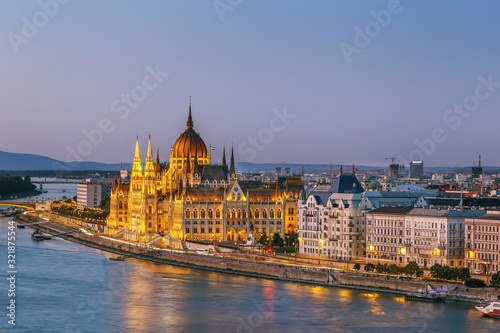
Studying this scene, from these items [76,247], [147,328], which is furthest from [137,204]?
[147,328]

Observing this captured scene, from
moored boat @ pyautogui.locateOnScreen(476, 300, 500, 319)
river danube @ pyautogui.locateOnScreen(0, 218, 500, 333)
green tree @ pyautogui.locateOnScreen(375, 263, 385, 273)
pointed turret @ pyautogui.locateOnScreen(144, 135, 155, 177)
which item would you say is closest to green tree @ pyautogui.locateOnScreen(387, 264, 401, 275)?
green tree @ pyautogui.locateOnScreen(375, 263, 385, 273)

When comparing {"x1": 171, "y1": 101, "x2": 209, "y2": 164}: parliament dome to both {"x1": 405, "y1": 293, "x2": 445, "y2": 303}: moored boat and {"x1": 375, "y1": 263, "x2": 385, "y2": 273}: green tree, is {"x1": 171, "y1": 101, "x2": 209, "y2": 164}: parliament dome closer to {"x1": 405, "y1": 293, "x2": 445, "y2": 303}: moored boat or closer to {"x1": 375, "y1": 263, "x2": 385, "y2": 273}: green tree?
{"x1": 375, "y1": 263, "x2": 385, "y2": 273}: green tree

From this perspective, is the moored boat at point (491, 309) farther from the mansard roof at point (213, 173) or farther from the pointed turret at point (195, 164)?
the pointed turret at point (195, 164)

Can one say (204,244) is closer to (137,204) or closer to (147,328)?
(137,204)

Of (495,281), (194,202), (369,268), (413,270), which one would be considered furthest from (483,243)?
(194,202)

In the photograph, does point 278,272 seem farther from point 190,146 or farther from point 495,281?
point 190,146
